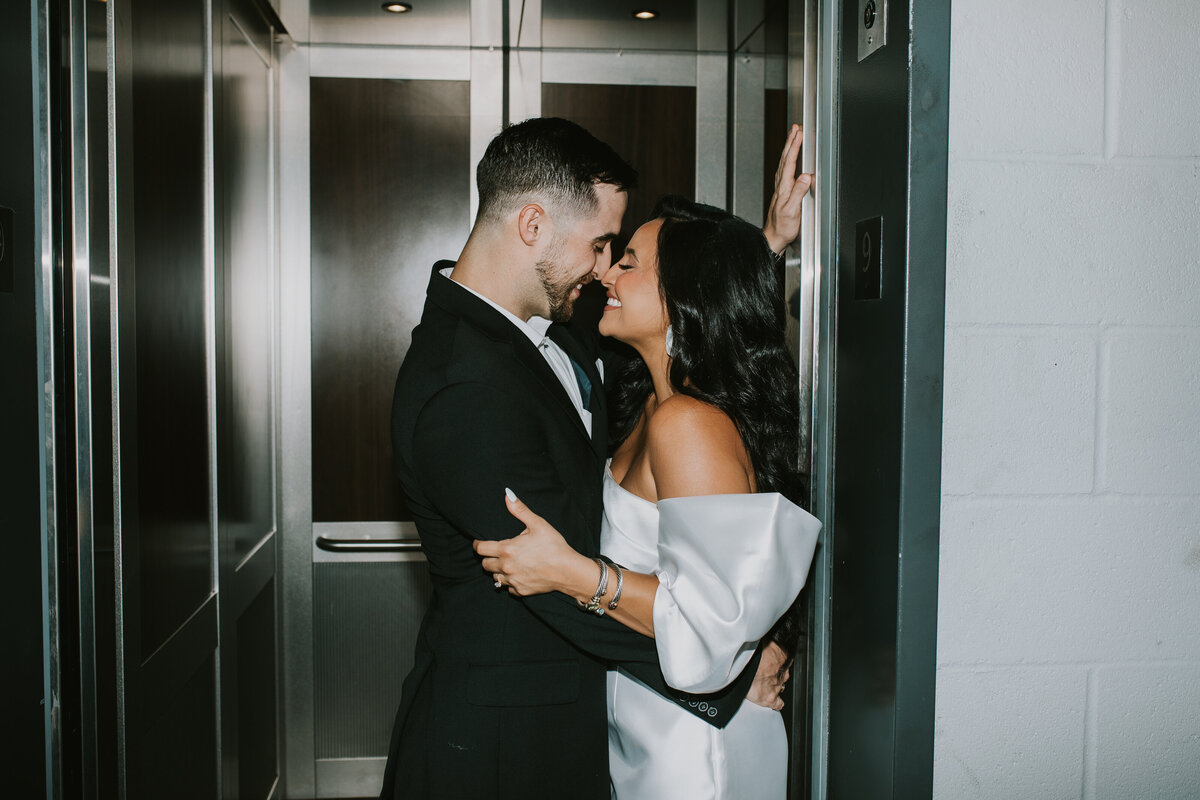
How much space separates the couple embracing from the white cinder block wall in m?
0.27

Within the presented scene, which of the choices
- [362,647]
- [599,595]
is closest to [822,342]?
[599,595]

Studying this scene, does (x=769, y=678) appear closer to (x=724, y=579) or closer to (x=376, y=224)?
(x=724, y=579)

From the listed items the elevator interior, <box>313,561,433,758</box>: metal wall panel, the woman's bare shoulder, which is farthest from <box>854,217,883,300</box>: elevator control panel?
<box>313,561,433,758</box>: metal wall panel

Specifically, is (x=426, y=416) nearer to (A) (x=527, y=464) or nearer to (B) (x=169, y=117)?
(A) (x=527, y=464)

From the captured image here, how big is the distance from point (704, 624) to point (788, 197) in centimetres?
74

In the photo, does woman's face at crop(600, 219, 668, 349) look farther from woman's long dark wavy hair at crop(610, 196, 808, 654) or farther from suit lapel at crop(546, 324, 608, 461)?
suit lapel at crop(546, 324, 608, 461)

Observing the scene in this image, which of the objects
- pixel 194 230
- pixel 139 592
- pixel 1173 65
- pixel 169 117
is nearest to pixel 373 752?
pixel 139 592

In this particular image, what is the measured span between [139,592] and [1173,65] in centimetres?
179

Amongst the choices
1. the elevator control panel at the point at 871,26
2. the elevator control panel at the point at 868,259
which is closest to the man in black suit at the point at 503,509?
the elevator control panel at the point at 868,259

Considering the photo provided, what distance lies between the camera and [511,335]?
156cm

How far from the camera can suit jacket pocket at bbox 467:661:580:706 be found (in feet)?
4.99

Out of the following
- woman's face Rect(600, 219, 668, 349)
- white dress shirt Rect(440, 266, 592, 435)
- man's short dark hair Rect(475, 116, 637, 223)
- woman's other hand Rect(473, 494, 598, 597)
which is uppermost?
man's short dark hair Rect(475, 116, 637, 223)

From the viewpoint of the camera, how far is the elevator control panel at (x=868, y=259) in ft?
3.60

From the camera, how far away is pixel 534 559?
1.39 meters
